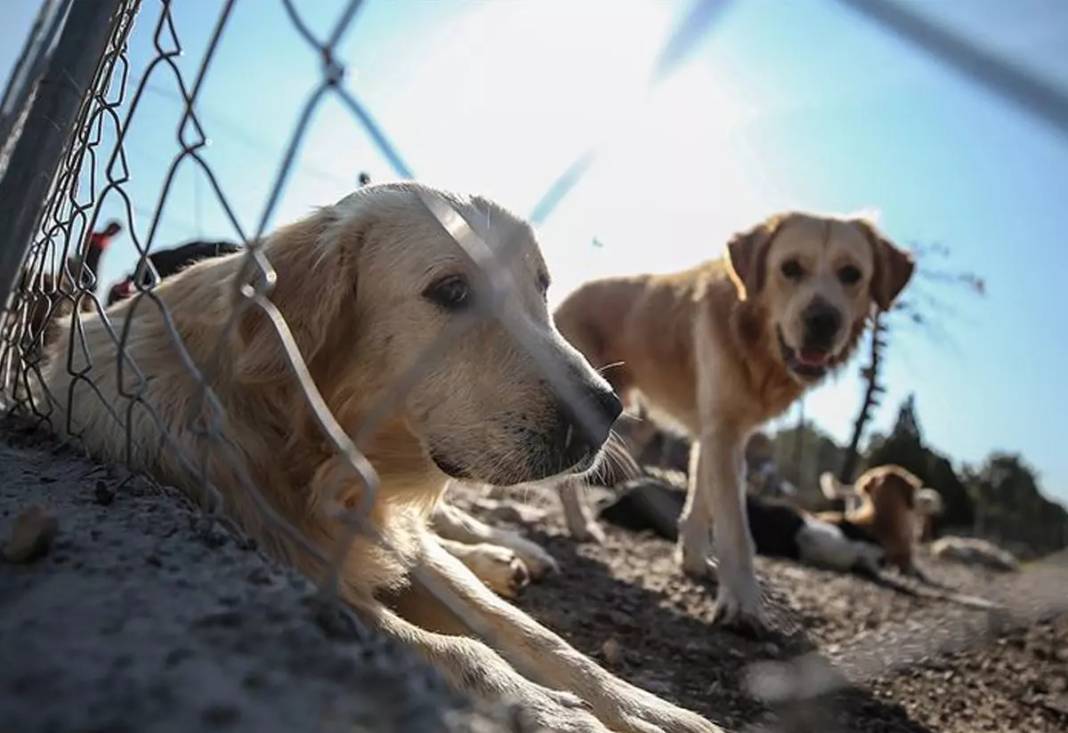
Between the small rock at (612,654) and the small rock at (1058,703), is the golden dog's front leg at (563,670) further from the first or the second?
the small rock at (1058,703)

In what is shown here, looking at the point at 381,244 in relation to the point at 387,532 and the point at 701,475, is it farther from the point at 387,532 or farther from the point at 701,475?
the point at 701,475

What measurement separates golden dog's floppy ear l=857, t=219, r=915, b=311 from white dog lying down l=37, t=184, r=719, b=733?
3171 mm

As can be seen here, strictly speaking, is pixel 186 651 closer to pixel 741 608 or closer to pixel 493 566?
pixel 493 566

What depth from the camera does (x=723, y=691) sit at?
2689 millimetres

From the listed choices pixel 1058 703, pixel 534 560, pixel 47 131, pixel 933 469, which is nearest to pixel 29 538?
pixel 47 131

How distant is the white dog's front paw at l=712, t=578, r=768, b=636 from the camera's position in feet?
11.6

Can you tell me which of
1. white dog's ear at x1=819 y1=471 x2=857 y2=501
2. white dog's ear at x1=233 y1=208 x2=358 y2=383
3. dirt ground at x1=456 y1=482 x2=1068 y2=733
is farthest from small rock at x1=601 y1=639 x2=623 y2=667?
white dog's ear at x1=819 y1=471 x2=857 y2=501

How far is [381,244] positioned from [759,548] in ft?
22.0

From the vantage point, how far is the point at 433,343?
85.8 inches

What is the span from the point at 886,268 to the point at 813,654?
2536 mm

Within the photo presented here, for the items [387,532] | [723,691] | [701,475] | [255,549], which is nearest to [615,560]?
[701,475]

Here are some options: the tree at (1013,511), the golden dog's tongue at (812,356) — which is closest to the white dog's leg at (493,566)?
the golden dog's tongue at (812,356)

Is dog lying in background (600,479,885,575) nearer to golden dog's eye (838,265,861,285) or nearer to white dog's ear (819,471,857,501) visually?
golden dog's eye (838,265,861,285)

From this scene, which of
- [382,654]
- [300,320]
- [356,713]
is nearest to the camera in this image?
[356,713]
